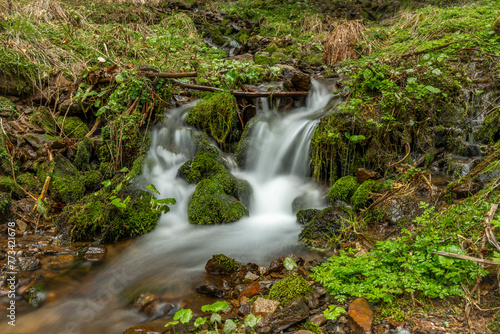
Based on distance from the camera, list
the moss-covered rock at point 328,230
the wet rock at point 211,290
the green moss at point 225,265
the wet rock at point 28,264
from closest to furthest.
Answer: the wet rock at point 211,290, the green moss at point 225,265, the wet rock at point 28,264, the moss-covered rock at point 328,230

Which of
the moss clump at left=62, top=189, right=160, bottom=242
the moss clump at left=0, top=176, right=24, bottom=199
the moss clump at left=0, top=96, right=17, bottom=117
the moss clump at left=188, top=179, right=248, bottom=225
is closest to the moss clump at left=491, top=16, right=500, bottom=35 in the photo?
the moss clump at left=188, top=179, right=248, bottom=225

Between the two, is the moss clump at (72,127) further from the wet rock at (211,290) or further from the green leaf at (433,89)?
the green leaf at (433,89)

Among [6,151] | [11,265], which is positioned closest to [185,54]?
[6,151]

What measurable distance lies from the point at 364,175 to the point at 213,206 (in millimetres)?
2228

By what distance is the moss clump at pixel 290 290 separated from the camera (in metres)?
2.40

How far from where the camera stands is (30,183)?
4.63 metres

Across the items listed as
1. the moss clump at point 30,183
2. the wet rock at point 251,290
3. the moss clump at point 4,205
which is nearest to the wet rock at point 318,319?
the wet rock at point 251,290

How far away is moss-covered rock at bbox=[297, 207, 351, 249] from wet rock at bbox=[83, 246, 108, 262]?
2.41 meters

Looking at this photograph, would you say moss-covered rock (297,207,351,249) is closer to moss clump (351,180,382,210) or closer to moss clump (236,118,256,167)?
moss clump (351,180,382,210)

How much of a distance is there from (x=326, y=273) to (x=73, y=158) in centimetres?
467

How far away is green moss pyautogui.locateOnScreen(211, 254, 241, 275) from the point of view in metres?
3.22

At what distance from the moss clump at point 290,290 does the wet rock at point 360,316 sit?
0.42m

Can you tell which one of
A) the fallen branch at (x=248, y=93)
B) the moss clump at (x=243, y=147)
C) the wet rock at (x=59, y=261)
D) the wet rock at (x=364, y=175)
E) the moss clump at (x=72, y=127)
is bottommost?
the wet rock at (x=59, y=261)

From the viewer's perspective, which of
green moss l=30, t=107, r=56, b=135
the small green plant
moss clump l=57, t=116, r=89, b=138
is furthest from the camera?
moss clump l=57, t=116, r=89, b=138
